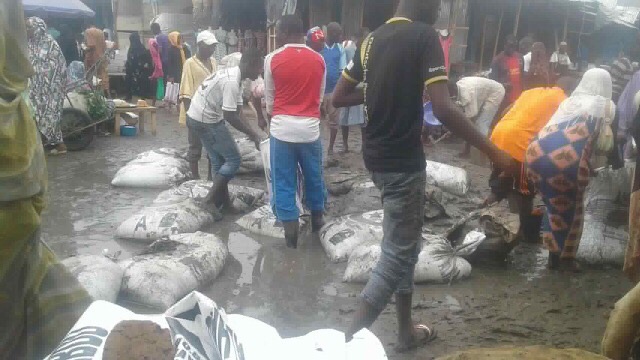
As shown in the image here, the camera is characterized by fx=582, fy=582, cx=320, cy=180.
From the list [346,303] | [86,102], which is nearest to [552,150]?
[346,303]

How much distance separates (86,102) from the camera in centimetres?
773

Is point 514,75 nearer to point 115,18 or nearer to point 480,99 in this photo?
point 480,99

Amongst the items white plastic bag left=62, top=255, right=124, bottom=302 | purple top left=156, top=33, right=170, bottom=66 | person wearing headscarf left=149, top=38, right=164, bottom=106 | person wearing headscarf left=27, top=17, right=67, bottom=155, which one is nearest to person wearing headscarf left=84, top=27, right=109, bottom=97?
person wearing headscarf left=149, top=38, right=164, bottom=106

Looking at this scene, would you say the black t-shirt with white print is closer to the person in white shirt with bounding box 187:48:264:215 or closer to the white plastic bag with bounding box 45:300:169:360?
the white plastic bag with bounding box 45:300:169:360

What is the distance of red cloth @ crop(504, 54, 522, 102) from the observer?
8109mm

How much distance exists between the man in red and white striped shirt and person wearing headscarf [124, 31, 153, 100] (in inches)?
340

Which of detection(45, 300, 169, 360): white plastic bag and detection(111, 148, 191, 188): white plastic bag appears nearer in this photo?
detection(45, 300, 169, 360): white plastic bag

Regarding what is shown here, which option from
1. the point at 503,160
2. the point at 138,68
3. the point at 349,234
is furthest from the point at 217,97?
the point at 138,68

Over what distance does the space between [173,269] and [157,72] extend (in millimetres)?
9124

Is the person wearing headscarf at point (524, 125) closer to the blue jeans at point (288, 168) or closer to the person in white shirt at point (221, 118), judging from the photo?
the blue jeans at point (288, 168)

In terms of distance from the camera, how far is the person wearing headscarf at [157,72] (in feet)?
38.5

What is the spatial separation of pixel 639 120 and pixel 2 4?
2.37 metres

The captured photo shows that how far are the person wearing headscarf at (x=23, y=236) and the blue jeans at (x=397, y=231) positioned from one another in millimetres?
1267

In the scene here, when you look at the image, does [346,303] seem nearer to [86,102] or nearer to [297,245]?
[297,245]
